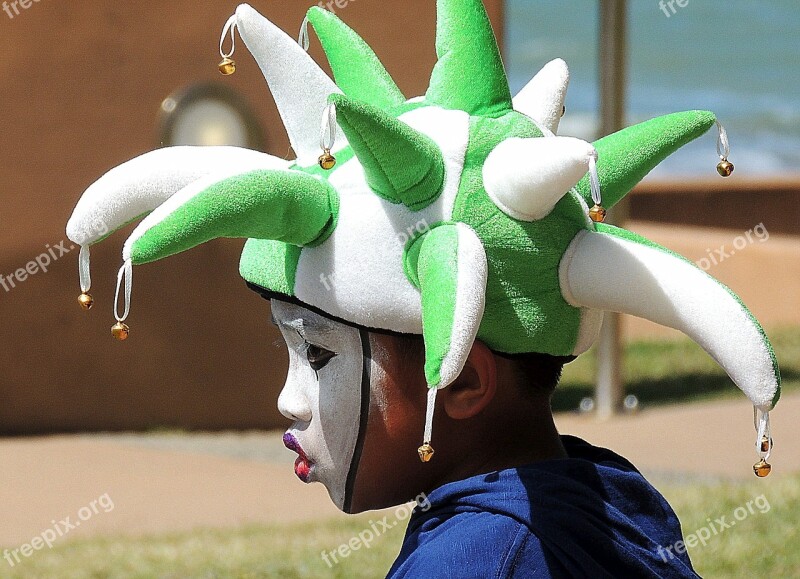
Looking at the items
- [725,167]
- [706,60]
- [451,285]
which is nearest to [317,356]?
[451,285]

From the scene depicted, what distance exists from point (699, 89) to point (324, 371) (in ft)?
232

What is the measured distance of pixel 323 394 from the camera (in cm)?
206

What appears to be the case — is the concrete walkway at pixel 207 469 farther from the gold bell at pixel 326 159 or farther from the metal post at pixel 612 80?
the gold bell at pixel 326 159

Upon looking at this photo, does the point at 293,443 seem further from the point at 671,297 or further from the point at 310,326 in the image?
the point at 671,297

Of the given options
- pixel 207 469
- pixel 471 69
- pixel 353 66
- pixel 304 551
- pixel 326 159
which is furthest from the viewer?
pixel 207 469

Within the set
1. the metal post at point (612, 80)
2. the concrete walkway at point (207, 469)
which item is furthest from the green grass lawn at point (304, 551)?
the metal post at point (612, 80)

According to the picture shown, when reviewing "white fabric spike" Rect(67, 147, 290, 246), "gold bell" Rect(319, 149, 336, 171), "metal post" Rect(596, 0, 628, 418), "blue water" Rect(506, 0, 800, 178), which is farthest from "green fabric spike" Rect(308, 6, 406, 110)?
"blue water" Rect(506, 0, 800, 178)

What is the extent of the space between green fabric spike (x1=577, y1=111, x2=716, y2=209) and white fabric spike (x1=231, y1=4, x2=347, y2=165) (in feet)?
1.50

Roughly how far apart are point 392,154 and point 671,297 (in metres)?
0.47

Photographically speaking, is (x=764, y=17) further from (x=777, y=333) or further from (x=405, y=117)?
(x=405, y=117)

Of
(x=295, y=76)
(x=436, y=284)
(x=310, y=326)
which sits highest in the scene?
(x=295, y=76)

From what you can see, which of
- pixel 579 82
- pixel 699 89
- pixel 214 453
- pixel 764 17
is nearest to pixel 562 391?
pixel 214 453

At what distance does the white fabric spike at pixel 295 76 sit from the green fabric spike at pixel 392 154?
0.21 meters

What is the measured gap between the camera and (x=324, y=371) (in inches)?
81.1
